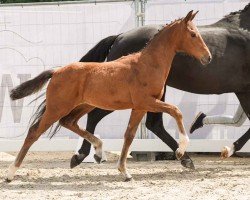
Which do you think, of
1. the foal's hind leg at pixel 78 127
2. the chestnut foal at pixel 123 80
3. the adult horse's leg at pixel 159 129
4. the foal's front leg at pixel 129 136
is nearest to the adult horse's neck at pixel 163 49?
the chestnut foal at pixel 123 80

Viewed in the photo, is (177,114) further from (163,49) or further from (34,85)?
(34,85)

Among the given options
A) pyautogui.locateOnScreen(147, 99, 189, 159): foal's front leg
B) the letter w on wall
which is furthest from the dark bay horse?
the letter w on wall

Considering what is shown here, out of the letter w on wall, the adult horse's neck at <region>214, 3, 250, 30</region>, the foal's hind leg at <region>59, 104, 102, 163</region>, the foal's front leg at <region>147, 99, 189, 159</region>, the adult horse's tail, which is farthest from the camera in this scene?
the letter w on wall

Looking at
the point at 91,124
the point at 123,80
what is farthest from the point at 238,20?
the point at 91,124

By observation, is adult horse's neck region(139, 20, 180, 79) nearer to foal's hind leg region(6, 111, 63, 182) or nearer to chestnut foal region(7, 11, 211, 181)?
chestnut foal region(7, 11, 211, 181)

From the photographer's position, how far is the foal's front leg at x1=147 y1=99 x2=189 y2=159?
21.5 feet

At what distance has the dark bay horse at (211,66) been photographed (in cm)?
783

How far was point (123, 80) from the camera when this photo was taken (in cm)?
682

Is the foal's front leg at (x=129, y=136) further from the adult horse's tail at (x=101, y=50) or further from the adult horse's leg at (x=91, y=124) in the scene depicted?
the adult horse's tail at (x=101, y=50)

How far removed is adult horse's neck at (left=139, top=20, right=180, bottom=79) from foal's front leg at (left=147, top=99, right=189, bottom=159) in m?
0.40

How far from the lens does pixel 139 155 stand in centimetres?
950

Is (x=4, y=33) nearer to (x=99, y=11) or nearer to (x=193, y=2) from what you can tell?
(x=99, y=11)

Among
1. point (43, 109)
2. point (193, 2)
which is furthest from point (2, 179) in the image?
point (193, 2)

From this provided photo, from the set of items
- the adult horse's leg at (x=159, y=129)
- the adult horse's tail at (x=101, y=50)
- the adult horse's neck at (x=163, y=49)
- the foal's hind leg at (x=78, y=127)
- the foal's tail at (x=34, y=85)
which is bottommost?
the adult horse's leg at (x=159, y=129)
